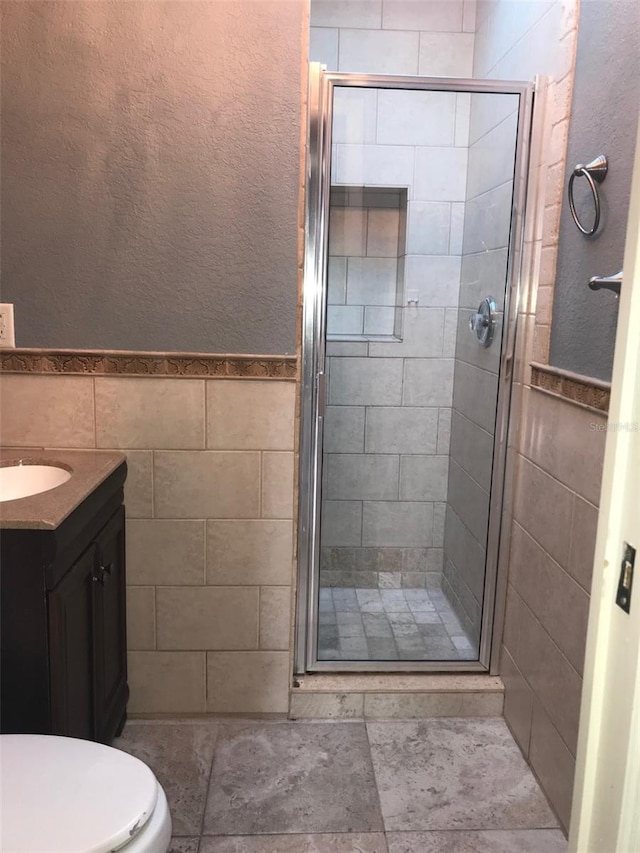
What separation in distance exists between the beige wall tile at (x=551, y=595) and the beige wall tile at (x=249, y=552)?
70 cm

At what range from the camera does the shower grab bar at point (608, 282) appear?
1.50m

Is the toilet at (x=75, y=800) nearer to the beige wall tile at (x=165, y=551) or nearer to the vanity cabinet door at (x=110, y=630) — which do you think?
the vanity cabinet door at (x=110, y=630)

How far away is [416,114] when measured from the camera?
2.54m

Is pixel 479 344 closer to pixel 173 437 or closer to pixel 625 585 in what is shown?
pixel 173 437

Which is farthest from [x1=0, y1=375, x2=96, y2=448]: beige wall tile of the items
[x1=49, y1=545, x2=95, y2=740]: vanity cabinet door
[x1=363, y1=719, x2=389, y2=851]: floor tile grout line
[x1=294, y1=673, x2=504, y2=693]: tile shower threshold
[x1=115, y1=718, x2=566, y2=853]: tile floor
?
[x1=363, y1=719, x2=389, y2=851]: floor tile grout line

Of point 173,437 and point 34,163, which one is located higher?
point 34,163

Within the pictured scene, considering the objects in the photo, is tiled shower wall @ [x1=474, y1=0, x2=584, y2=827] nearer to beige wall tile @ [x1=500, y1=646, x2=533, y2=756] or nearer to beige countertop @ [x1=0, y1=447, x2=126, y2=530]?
beige wall tile @ [x1=500, y1=646, x2=533, y2=756]

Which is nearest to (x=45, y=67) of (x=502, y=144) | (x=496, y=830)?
(x=502, y=144)

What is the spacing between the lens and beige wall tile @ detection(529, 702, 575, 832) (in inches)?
69.9

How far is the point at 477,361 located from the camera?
2.55 m

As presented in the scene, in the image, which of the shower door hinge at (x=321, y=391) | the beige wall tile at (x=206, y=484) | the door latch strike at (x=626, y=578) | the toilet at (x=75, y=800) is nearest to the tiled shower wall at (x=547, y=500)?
the shower door hinge at (x=321, y=391)

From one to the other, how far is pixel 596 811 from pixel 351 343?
198cm

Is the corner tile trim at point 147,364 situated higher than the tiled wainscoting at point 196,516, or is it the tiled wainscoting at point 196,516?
the corner tile trim at point 147,364

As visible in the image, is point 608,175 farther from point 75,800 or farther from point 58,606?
point 75,800
